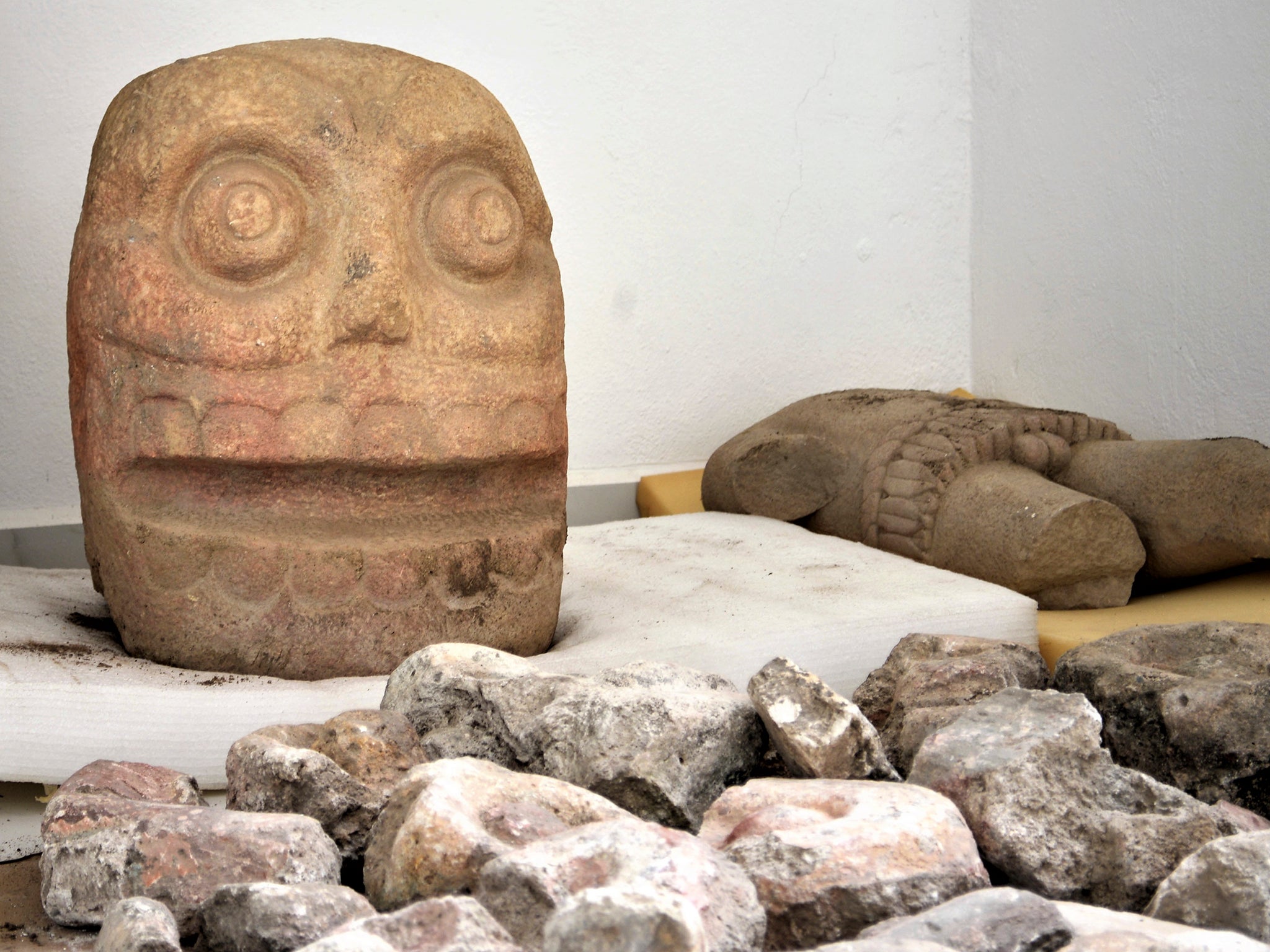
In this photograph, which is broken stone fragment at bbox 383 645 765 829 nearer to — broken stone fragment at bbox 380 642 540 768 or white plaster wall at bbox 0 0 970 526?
broken stone fragment at bbox 380 642 540 768

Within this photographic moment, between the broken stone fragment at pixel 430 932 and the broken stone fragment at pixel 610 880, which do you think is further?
the broken stone fragment at pixel 610 880

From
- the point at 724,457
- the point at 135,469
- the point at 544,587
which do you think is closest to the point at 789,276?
the point at 724,457

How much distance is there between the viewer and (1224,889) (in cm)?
126

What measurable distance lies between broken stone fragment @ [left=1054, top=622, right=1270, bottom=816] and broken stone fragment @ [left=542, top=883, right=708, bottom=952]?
0.95 meters

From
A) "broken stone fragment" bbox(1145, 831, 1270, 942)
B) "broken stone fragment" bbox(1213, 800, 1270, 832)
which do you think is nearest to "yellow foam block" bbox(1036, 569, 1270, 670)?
"broken stone fragment" bbox(1213, 800, 1270, 832)

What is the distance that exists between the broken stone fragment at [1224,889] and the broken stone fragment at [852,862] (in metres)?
0.19

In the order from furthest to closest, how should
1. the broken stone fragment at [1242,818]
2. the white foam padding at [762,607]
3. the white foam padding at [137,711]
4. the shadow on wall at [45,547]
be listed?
the shadow on wall at [45,547]
the white foam padding at [762,607]
the white foam padding at [137,711]
the broken stone fragment at [1242,818]

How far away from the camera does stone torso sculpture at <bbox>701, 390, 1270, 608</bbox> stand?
2.59m

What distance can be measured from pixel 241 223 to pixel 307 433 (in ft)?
1.12

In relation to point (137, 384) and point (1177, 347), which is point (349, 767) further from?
point (1177, 347)

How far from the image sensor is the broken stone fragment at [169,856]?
53.4 inches

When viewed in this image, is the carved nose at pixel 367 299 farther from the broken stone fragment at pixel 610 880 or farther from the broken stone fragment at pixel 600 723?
the broken stone fragment at pixel 610 880

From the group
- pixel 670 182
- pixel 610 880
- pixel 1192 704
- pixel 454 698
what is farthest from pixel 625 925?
pixel 670 182

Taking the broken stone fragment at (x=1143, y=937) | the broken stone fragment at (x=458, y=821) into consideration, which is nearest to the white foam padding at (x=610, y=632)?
the broken stone fragment at (x=458, y=821)
